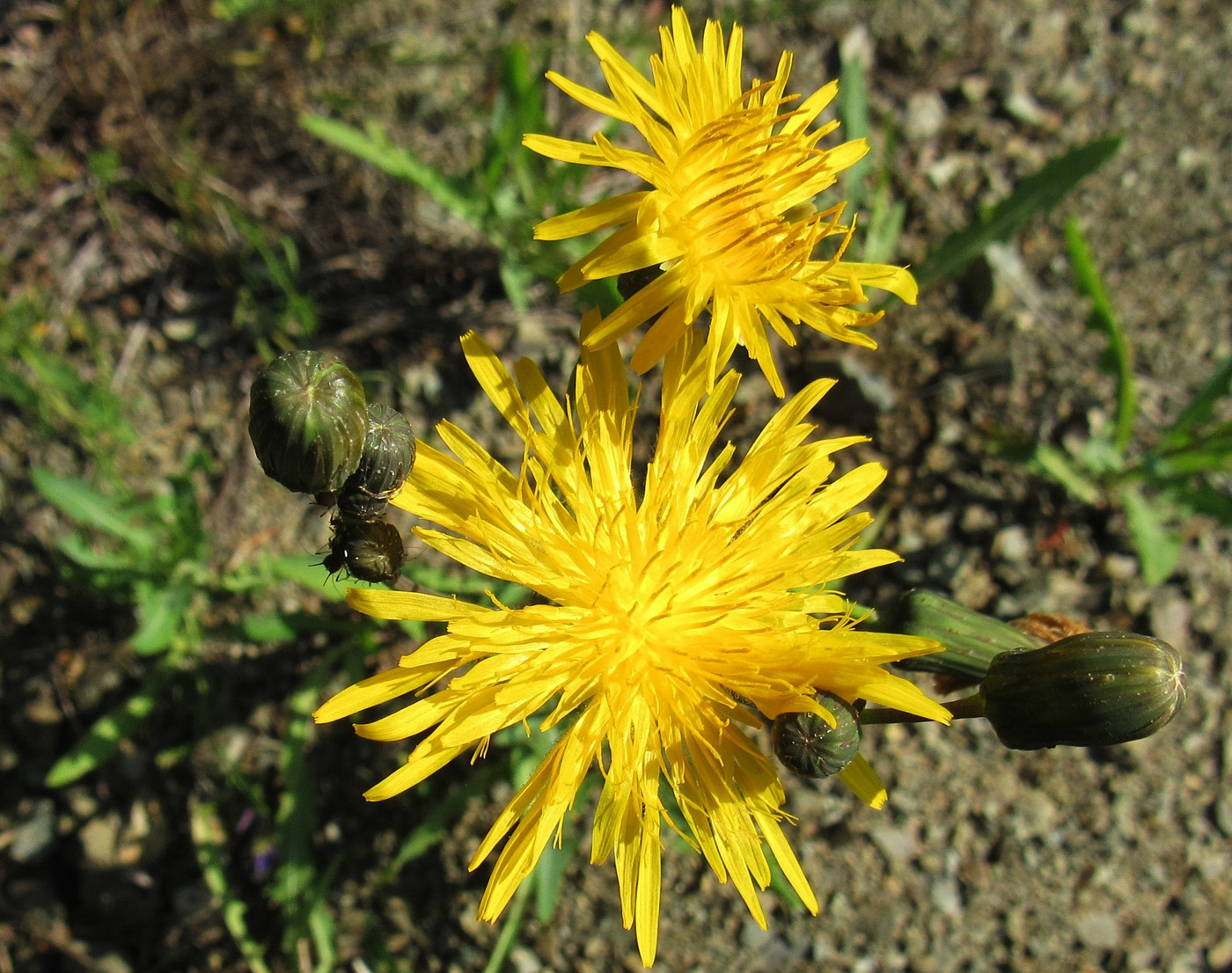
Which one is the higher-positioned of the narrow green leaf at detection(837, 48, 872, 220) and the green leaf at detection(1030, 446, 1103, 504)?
the narrow green leaf at detection(837, 48, 872, 220)

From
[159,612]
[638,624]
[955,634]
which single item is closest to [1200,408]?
[955,634]

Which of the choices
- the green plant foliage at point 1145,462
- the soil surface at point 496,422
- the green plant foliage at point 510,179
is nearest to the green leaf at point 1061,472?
the green plant foliage at point 1145,462

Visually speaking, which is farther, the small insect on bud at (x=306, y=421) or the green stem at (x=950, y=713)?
the green stem at (x=950, y=713)

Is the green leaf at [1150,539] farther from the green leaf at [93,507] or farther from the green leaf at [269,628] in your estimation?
the green leaf at [93,507]

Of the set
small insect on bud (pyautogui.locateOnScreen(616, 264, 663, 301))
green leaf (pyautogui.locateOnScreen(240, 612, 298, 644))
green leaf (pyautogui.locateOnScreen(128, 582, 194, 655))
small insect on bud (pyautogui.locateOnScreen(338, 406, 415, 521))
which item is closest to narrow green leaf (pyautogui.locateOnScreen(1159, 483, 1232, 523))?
small insect on bud (pyautogui.locateOnScreen(616, 264, 663, 301))

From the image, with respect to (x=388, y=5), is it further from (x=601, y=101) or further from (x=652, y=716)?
(x=652, y=716)

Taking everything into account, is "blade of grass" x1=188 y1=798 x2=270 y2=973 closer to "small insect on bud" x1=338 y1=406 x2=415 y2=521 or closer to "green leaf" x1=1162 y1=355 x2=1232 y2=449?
"small insect on bud" x1=338 y1=406 x2=415 y2=521
